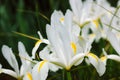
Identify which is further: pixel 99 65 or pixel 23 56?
pixel 23 56

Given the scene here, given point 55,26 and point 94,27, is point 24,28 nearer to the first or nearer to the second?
point 94,27

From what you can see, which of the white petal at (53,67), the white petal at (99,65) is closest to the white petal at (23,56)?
the white petal at (53,67)

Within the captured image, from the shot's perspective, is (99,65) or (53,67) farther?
(53,67)

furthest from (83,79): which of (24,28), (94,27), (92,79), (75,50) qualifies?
(24,28)

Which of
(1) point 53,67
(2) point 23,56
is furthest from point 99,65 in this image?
(2) point 23,56

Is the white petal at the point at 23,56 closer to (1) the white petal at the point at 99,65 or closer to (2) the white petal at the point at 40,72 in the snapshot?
(2) the white petal at the point at 40,72

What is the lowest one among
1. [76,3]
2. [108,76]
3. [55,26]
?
[108,76]

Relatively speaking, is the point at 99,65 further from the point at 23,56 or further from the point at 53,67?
the point at 23,56

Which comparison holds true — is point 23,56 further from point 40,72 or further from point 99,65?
point 99,65

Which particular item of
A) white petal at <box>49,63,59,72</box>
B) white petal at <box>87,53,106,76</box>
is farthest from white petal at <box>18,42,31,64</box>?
white petal at <box>87,53,106,76</box>

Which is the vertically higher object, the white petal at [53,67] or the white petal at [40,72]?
the white petal at [40,72]

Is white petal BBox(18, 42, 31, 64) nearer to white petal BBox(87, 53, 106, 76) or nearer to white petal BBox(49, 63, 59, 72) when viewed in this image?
white petal BBox(49, 63, 59, 72)
